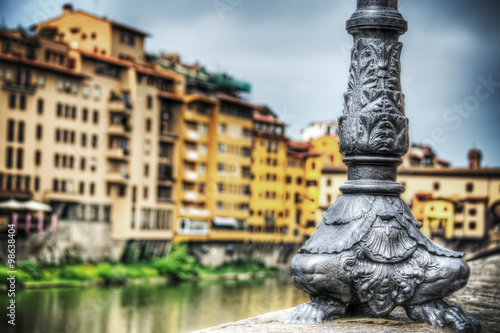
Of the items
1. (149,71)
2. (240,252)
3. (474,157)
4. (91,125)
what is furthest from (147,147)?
(474,157)

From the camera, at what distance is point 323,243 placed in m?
4.61

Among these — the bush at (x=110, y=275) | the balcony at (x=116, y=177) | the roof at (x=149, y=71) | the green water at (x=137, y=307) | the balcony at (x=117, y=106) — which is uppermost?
the roof at (x=149, y=71)

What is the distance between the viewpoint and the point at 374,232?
463 cm

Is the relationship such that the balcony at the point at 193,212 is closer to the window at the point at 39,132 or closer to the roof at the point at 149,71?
the roof at the point at 149,71

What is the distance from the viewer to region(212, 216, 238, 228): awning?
53812 millimetres

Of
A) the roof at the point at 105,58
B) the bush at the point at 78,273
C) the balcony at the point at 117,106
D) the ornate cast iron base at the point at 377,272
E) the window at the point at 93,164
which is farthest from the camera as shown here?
the balcony at the point at 117,106

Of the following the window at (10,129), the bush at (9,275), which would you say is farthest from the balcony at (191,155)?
the bush at (9,275)

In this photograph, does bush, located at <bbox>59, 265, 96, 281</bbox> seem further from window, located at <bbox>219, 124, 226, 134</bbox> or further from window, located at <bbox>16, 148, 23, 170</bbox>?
window, located at <bbox>219, 124, 226, 134</bbox>

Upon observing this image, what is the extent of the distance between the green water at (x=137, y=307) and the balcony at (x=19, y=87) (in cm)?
1015

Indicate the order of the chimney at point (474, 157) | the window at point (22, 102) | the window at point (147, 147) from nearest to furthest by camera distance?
the window at point (22, 102)
the window at point (147, 147)
the chimney at point (474, 157)

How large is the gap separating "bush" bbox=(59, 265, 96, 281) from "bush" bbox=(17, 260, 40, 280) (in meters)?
1.58

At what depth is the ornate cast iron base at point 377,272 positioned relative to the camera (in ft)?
14.8

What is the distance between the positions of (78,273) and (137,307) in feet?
18.2

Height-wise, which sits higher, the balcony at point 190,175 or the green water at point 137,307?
the balcony at point 190,175
